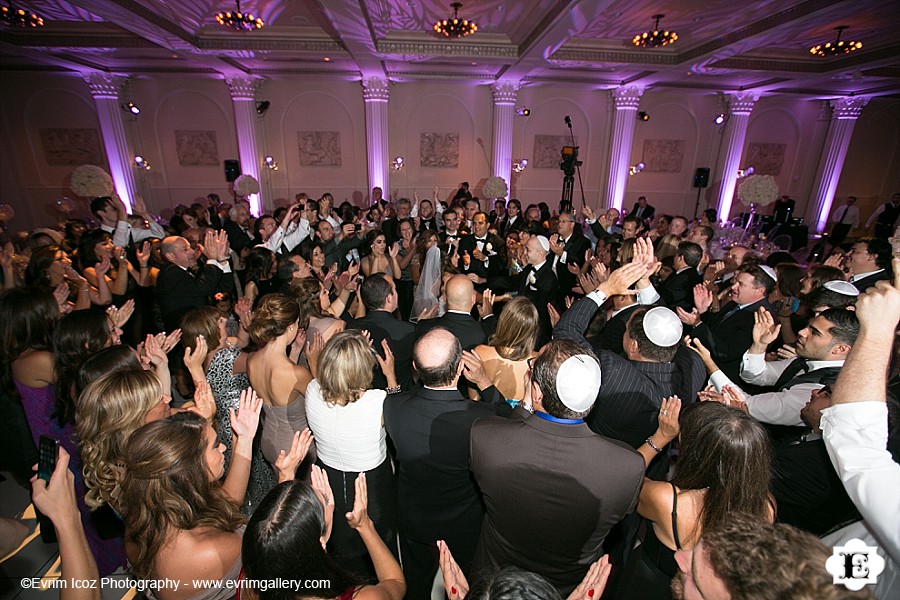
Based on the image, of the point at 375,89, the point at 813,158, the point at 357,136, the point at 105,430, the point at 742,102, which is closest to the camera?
the point at 105,430

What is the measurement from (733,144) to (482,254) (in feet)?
37.7

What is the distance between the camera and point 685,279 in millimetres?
3984

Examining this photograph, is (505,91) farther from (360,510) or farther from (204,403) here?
(360,510)

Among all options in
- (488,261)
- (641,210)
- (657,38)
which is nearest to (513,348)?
(488,261)

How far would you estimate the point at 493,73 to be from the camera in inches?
401

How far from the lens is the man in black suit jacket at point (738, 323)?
3.11m

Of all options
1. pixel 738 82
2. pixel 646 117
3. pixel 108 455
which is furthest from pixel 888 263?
pixel 738 82

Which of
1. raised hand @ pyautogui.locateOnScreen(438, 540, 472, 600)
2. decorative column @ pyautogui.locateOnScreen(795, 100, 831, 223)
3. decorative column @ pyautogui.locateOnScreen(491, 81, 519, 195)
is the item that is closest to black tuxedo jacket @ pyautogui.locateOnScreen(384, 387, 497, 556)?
raised hand @ pyautogui.locateOnScreen(438, 540, 472, 600)

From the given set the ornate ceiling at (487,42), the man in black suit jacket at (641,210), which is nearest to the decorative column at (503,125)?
the ornate ceiling at (487,42)

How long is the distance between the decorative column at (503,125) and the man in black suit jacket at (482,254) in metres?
6.39

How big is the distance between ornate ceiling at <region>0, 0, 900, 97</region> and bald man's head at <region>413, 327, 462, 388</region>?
227 inches

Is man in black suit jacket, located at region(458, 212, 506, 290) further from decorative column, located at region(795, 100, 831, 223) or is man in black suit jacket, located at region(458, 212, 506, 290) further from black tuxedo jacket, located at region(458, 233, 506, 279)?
decorative column, located at region(795, 100, 831, 223)

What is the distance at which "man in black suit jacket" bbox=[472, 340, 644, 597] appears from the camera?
141 centimetres

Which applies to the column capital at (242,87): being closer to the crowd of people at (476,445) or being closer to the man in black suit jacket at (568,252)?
the crowd of people at (476,445)
